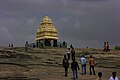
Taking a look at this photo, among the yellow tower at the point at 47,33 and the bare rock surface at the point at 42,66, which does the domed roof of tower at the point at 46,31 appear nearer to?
the yellow tower at the point at 47,33

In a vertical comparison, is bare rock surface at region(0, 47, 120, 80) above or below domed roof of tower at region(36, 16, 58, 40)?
below

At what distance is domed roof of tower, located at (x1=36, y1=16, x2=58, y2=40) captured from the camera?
214ft

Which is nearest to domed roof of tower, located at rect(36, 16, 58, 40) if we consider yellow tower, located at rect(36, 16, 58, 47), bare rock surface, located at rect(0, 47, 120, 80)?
yellow tower, located at rect(36, 16, 58, 47)

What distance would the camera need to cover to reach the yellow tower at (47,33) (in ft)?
214

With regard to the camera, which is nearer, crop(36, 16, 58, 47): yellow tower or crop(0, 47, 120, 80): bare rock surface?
crop(0, 47, 120, 80): bare rock surface

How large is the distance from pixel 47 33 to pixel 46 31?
52 cm

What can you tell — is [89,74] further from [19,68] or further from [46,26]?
[46,26]

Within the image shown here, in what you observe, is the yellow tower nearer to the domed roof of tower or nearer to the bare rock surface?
the domed roof of tower

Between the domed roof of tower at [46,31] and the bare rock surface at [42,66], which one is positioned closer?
the bare rock surface at [42,66]

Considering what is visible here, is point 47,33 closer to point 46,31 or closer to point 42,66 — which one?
point 46,31

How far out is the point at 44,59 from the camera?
37.5m

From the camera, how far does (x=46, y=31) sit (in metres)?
66.1

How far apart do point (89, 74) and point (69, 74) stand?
5.47 feet

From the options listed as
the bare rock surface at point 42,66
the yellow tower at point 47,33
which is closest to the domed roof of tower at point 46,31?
the yellow tower at point 47,33
